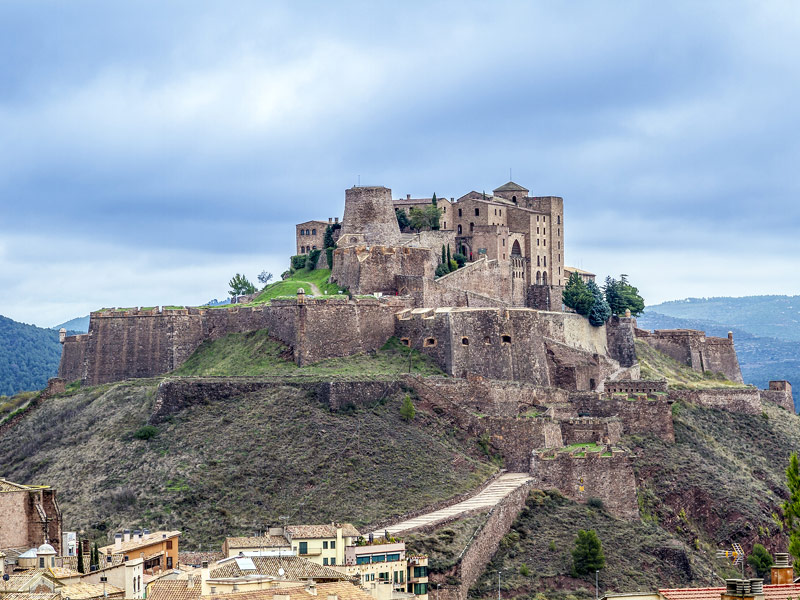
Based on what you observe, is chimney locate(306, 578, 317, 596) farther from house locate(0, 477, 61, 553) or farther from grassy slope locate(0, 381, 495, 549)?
grassy slope locate(0, 381, 495, 549)

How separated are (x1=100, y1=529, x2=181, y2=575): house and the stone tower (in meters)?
36.8

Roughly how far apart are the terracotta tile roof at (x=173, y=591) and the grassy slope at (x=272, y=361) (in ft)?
125

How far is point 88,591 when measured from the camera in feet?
181

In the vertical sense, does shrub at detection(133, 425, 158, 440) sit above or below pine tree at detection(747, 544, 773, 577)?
above

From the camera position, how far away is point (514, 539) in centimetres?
8162

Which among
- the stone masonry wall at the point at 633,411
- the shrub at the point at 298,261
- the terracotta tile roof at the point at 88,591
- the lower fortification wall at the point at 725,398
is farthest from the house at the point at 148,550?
the shrub at the point at 298,261

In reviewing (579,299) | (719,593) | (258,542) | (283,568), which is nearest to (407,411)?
(258,542)

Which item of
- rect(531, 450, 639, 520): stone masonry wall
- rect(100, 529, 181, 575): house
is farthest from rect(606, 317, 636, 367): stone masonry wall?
rect(100, 529, 181, 575): house

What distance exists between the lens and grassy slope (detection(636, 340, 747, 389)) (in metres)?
113

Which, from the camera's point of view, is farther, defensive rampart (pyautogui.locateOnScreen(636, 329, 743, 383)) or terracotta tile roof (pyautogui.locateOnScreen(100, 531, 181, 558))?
defensive rampart (pyautogui.locateOnScreen(636, 329, 743, 383))

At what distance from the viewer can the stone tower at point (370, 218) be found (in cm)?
10819

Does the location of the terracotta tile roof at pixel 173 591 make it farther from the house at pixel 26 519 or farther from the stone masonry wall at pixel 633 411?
the stone masonry wall at pixel 633 411

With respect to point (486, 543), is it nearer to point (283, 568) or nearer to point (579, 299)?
point (283, 568)

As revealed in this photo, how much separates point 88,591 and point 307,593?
959 cm
